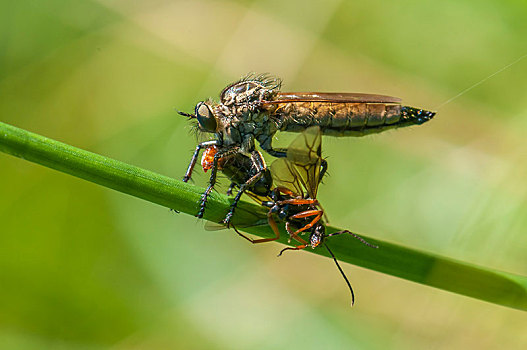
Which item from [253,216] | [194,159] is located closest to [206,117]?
[194,159]

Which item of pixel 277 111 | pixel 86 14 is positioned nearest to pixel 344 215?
pixel 277 111

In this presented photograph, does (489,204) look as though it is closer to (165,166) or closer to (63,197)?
(165,166)

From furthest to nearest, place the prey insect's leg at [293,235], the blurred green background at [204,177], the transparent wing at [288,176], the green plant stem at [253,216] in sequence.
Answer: the blurred green background at [204,177] < the transparent wing at [288,176] < the prey insect's leg at [293,235] < the green plant stem at [253,216]

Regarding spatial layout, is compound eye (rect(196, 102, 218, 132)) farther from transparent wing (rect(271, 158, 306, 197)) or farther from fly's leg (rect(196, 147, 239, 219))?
transparent wing (rect(271, 158, 306, 197))

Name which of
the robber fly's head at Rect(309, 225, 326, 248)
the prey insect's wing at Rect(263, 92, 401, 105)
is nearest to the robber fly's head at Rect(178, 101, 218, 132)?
the prey insect's wing at Rect(263, 92, 401, 105)

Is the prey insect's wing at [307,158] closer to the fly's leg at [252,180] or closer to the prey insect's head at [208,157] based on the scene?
the fly's leg at [252,180]

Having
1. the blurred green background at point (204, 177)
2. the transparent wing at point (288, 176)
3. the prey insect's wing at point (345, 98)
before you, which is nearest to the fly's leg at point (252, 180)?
the transparent wing at point (288, 176)
